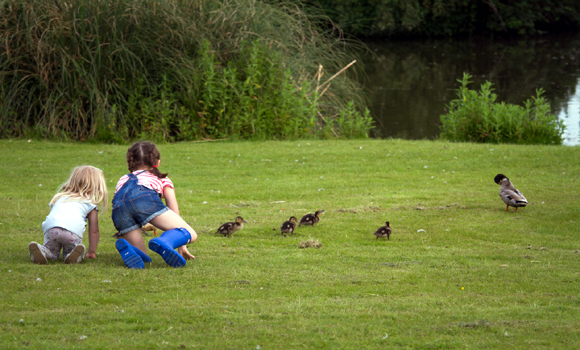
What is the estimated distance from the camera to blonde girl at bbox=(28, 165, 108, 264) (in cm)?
583

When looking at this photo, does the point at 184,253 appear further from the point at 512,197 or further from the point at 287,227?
the point at 512,197

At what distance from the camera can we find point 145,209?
5.94m

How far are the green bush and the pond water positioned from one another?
2.43m

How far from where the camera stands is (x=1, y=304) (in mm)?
4668

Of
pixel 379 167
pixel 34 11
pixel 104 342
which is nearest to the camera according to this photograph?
pixel 104 342

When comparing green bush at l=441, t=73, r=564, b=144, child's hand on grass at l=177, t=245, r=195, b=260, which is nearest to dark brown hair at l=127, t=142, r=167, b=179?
child's hand on grass at l=177, t=245, r=195, b=260

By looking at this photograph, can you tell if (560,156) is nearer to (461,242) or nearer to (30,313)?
(461,242)

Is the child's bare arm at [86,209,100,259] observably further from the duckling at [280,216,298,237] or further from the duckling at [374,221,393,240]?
the duckling at [374,221,393,240]

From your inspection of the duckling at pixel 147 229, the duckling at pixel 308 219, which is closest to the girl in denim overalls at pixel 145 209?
the duckling at pixel 147 229

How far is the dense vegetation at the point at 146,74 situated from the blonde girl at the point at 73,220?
8648 millimetres

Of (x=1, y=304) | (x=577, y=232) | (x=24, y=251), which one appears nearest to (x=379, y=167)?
(x=577, y=232)

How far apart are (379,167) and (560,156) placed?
396 centimetres

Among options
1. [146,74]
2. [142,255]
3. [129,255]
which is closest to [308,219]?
[142,255]

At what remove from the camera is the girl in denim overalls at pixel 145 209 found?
5781 millimetres
